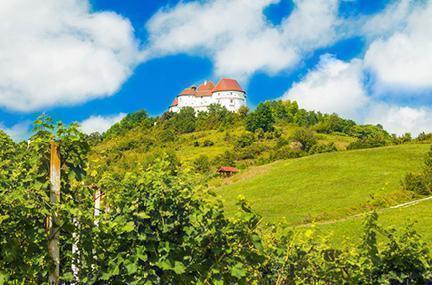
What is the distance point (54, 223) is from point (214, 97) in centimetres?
13568

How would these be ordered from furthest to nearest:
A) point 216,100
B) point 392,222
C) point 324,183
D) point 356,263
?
point 216,100, point 324,183, point 392,222, point 356,263

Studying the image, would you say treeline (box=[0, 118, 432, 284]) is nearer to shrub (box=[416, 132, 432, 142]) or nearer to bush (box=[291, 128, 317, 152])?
shrub (box=[416, 132, 432, 142])

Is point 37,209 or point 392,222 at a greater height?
point 37,209

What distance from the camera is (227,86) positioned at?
13875 centimetres

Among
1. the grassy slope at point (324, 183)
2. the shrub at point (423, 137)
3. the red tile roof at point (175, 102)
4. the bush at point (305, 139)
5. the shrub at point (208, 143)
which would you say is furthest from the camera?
the red tile roof at point (175, 102)

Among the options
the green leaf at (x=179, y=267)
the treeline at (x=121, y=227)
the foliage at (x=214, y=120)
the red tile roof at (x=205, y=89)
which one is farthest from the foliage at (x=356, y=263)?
the red tile roof at (x=205, y=89)

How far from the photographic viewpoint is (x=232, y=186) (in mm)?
43844

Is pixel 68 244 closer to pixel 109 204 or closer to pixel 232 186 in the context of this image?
pixel 109 204

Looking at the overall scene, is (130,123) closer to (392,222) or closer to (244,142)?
(244,142)

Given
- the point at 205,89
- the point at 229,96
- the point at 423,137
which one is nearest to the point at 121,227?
the point at 423,137

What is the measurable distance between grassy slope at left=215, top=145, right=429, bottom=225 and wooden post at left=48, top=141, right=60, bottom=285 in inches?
892

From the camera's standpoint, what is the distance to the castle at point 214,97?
451 ft

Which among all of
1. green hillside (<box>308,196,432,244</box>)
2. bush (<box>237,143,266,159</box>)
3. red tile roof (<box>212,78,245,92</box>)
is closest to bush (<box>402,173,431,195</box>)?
green hillside (<box>308,196,432,244</box>)

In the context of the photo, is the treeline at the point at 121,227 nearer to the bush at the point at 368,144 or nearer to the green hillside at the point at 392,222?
the green hillside at the point at 392,222
